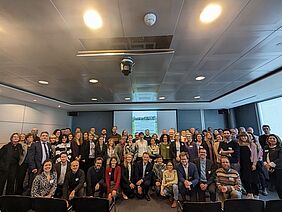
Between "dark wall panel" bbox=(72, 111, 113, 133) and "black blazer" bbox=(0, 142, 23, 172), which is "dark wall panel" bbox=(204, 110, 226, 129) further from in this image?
"black blazer" bbox=(0, 142, 23, 172)

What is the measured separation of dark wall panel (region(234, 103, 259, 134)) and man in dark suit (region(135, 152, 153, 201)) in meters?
5.82

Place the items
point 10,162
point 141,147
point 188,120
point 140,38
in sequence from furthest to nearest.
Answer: point 188,120 < point 141,147 < point 10,162 < point 140,38

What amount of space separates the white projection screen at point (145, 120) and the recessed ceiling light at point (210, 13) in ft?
23.5

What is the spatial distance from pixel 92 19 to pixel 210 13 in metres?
1.36

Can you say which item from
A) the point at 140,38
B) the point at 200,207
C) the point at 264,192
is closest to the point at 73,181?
the point at 200,207

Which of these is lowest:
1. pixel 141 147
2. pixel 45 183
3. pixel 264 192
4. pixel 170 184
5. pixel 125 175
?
pixel 264 192

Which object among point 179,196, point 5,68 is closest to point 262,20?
point 179,196

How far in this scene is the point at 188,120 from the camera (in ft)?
30.4

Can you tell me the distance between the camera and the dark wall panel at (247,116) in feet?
24.5

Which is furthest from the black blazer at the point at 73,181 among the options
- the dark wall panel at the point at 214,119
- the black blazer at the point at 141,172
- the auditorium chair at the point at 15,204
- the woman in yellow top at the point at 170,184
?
the dark wall panel at the point at 214,119

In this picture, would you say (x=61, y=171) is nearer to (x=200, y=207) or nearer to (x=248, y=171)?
(x=200, y=207)

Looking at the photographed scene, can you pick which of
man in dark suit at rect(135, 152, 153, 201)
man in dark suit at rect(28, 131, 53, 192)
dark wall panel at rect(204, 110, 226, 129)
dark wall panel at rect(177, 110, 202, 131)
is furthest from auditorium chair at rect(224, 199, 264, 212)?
dark wall panel at rect(204, 110, 226, 129)

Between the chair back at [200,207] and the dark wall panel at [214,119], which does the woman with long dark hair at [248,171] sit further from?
the dark wall panel at [214,119]

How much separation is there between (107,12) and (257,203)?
2817 millimetres
